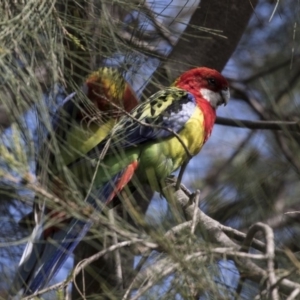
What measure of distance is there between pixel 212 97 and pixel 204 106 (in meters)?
0.10

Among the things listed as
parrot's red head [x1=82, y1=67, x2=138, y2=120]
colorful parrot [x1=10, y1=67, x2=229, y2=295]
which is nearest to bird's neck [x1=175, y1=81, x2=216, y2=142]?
colorful parrot [x1=10, y1=67, x2=229, y2=295]

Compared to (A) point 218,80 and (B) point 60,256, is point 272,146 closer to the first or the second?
(A) point 218,80

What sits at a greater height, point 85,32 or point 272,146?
point 85,32

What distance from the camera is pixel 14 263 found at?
224cm

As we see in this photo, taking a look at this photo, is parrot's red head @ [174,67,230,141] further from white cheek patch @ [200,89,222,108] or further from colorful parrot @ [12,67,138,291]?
colorful parrot @ [12,67,138,291]

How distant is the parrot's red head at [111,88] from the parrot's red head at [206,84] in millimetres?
155

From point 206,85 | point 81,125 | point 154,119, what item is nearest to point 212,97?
point 206,85

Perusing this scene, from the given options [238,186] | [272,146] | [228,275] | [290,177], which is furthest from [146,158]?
[228,275]

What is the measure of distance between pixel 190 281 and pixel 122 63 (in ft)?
2.29

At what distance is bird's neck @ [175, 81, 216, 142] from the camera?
2.17m

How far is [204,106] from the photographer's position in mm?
2209

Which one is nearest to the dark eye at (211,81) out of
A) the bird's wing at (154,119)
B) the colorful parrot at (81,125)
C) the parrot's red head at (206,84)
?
the parrot's red head at (206,84)

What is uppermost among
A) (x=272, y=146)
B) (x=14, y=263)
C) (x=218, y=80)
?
(x=218, y=80)

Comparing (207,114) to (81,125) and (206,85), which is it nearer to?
(206,85)
